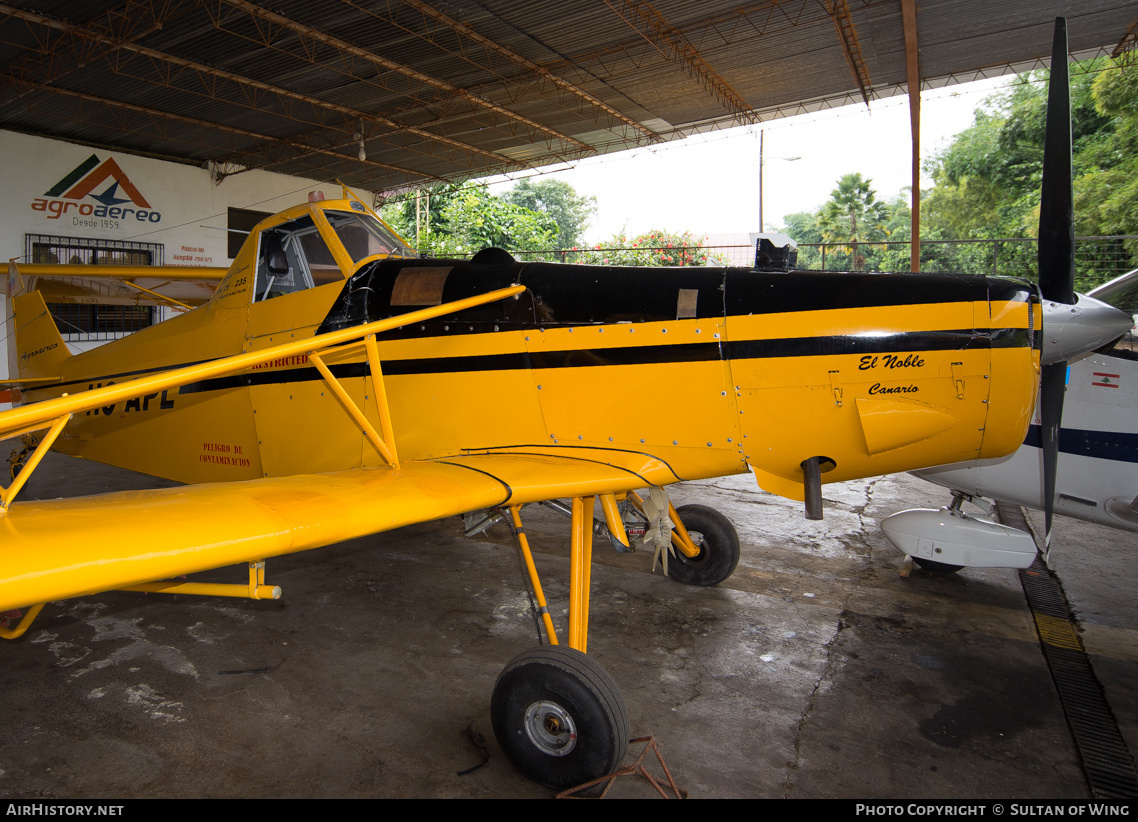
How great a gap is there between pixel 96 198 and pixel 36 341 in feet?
39.2

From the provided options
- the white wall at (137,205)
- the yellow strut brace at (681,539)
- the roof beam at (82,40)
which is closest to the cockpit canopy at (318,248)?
the yellow strut brace at (681,539)

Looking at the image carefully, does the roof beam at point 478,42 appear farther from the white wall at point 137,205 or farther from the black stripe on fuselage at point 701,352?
the white wall at point 137,205

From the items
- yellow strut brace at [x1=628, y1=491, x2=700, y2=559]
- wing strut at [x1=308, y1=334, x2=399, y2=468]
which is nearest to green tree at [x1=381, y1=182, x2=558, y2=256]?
yellow strut brace at [x1=628, y1=491, x2=700, y2=559]

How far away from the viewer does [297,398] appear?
13.3ft

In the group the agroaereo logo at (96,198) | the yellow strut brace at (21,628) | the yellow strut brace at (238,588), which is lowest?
the yellow strut brace at (21,628)

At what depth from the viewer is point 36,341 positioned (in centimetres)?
631

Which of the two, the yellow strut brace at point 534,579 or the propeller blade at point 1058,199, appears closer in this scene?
the yellow strut brace at point 534,579

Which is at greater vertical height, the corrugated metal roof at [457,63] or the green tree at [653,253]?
the corrugated metal roof at [457,63]

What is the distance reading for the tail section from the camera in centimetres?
610

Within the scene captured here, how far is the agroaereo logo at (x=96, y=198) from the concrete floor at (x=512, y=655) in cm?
1425

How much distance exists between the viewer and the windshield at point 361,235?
3967 mm

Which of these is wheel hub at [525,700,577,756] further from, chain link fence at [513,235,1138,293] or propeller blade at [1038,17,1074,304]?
chain link fence at [513,235,1138,293]

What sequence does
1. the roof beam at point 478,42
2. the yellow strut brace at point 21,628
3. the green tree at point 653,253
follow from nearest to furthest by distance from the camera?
the yellow strut brace at point 21,628 < the roof beam at point 478,42 < the green tree at point 653,253

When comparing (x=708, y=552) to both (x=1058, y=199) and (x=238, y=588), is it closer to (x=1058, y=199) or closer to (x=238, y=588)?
(x=1058, y=199)
